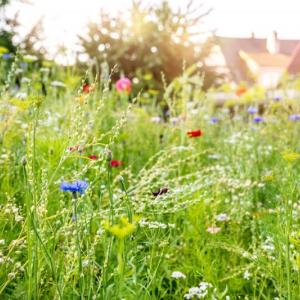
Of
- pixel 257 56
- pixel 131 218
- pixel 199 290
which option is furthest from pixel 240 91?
pixel 257 56

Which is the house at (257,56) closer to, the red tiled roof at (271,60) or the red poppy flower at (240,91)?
the red tiled roof at (271,60)

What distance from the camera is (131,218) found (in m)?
1.37

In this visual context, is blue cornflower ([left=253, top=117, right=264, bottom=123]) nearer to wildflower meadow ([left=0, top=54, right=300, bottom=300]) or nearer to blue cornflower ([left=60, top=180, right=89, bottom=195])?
wildflower meadow ([left=0, top=54, right=300, bottom=300])

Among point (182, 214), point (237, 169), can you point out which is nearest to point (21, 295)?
point (182, 214)

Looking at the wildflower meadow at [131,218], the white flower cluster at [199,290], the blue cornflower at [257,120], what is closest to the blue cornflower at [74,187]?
the wildflower meadow at [131,218]

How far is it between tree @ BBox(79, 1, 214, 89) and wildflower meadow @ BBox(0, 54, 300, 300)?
954 centimetres

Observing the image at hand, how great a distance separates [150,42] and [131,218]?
12.7 metres

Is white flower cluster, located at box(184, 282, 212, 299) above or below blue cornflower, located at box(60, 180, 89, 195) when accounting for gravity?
below

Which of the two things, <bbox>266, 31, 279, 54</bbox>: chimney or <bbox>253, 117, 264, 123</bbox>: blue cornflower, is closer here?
<bbox>253, 117, 264, 123</bbox>: blue cornflower

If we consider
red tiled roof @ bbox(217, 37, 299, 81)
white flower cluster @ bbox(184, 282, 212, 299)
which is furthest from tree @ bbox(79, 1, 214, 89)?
red tiled roof @ bbox(217, 37, 299, 81)

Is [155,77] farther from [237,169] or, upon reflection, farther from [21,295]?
[21,295]

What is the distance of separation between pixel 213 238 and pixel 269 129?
97.8 inches

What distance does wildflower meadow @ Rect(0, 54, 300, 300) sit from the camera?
1.45 metres

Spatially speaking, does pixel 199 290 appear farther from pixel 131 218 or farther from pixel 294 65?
pixel 294 65
